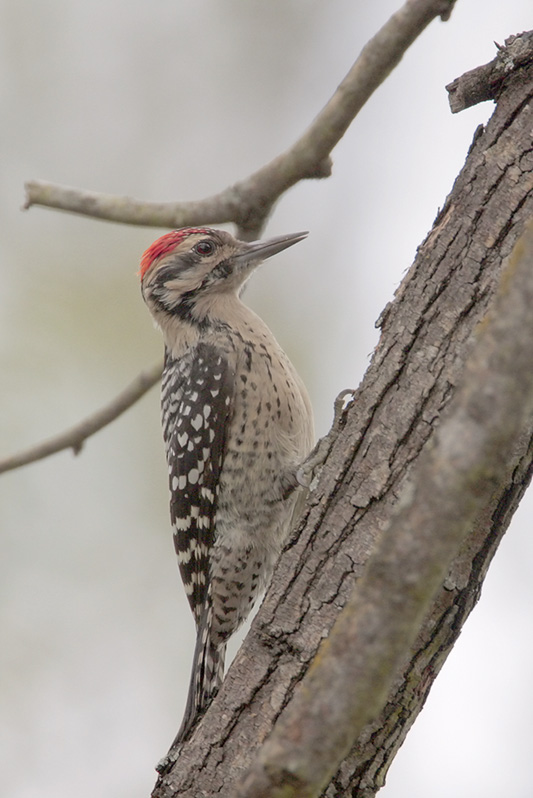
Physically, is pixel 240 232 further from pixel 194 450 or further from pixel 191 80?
pixel 191 80

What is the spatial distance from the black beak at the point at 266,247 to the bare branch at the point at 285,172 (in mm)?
800

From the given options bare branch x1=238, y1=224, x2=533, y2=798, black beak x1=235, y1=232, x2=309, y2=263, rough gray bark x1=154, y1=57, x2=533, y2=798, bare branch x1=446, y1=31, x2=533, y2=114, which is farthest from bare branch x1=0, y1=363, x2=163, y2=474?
bare branch x1=238, y1=224, x2=533, y2=798

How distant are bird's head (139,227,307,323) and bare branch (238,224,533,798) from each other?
4054 millimetres

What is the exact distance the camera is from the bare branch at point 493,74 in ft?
10.1

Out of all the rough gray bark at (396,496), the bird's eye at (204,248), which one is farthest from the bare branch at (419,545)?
the bird's eye at (204,248)

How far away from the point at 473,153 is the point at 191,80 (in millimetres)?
6795

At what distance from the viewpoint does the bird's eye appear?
5.83 m

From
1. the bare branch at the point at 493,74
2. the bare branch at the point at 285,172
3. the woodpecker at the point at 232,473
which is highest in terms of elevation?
the bare branch at the point at 285,172

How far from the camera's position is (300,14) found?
29.3 feet

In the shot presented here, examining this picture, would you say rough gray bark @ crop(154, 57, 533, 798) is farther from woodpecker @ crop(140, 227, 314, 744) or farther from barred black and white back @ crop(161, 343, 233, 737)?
barred black and white back @ crop(161, 343, 233, 737)

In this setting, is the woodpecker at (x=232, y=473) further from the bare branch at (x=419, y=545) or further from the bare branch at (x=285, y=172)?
the bare branch at (x=419, y=545)

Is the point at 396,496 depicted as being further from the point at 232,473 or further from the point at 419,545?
the point at 232,473

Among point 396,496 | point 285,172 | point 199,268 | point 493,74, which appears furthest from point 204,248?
point 396,496

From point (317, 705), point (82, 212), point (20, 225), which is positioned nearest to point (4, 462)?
point (82, 212)
